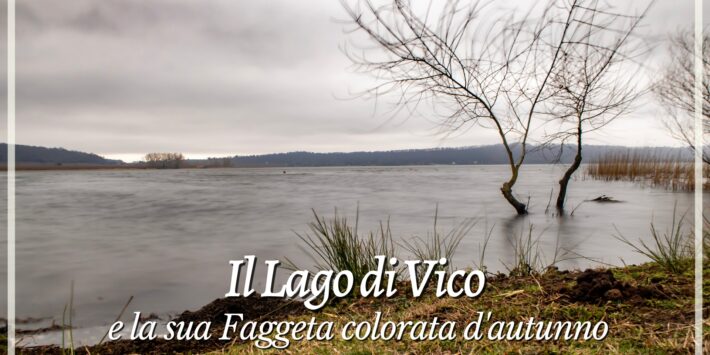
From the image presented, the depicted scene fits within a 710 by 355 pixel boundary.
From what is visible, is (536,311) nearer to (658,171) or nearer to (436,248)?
(436,248)

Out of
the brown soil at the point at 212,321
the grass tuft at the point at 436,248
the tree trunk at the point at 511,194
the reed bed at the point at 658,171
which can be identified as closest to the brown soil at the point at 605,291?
the grass tuft at the point at 436,248

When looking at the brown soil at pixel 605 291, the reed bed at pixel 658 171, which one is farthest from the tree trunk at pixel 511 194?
the reed bed at pixel 658 171

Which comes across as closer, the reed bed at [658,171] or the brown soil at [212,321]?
the brown soil at [212,321]

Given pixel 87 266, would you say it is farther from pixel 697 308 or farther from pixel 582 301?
pixel 697 308

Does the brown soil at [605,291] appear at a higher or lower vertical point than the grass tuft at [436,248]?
higher

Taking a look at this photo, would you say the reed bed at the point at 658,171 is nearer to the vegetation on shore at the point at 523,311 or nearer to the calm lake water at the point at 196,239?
the calm lake water at the point at 196,239

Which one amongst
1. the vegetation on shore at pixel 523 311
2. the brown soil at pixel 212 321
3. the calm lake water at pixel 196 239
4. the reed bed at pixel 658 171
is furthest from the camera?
the reed bed at pixel 658 171

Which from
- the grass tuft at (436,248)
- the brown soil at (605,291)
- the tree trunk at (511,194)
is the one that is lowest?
the grass tuft at (436,248)

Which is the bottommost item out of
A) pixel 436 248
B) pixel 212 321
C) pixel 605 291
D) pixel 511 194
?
pixel 212 321

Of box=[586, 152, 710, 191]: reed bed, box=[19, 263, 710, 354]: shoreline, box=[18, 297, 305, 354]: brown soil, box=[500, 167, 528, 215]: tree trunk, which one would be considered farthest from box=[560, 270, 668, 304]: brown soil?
box=[586, 152, 710, 191]: reed bed

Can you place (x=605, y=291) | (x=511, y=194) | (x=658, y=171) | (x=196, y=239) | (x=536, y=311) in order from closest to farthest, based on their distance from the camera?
(x=536, y=311)
(x=605, y=291)
(x=511, y=194)
(x=196, y=239)
(x=658, y=171)

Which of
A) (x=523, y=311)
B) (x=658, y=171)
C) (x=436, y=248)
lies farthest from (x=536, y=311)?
(x=658, y=171)

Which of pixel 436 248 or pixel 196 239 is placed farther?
pixel 196 239

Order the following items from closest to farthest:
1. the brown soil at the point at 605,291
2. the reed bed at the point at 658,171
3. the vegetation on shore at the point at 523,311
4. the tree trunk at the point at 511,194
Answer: the vegetation on shore at the point at 523,311 → the brown soil at the point at 605,291 → the tree trunk at the point at 511,194 → the reed bed at the point at 658,171
